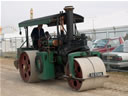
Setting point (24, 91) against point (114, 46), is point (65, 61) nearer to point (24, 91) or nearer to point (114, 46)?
point (24, 91)

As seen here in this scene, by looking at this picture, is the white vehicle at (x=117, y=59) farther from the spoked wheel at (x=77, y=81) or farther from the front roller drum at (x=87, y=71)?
the spoked wheel at (x=77, y=81)

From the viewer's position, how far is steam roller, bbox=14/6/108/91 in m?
6.35

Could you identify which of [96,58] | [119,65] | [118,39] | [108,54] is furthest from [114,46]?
[96,58]

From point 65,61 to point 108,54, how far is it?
13.0 feet

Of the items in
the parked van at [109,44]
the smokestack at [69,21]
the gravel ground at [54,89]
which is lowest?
the gravel ground at [54,89]

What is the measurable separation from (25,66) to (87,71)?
2.90 meters

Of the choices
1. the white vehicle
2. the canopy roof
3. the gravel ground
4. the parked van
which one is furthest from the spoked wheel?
the parked van

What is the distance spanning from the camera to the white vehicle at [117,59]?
9.89 metres

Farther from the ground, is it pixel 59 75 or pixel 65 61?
pixel 65 61

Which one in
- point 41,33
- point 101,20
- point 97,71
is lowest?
point 97,71

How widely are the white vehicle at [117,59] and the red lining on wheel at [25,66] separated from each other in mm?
3999

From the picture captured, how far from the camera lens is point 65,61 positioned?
23.5ft

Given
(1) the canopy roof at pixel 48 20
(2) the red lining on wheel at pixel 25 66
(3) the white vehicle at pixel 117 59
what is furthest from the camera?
(3) the white vehicle at pixel 117 59

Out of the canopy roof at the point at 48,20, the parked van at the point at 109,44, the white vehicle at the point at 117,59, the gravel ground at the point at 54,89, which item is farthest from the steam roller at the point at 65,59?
the parked van at the point at 109,44
